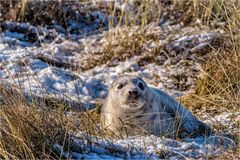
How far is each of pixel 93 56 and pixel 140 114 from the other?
3366 mm

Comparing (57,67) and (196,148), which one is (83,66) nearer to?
(57,67)

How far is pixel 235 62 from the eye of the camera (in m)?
6.30

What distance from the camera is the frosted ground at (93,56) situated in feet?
24.6

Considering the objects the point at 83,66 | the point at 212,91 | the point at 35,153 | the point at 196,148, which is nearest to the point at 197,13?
the point at 83,66

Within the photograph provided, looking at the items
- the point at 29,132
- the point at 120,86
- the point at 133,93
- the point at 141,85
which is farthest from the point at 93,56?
the point at 29,132

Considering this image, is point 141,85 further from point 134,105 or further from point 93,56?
point 93,56

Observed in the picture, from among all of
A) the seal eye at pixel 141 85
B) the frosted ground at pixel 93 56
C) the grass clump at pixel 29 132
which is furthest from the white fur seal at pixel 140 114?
the grass clump at pixel 29 132

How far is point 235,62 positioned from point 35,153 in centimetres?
314

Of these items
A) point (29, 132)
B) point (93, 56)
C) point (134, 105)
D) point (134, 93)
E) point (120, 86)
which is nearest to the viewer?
point (29, 132)

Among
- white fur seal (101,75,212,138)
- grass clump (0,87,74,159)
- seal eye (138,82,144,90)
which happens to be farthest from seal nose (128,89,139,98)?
grass clump (0,87,74,159)

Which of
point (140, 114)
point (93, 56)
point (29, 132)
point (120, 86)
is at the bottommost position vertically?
point (93, 56)

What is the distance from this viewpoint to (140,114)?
5.38m

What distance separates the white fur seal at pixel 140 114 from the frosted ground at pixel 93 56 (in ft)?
1.73

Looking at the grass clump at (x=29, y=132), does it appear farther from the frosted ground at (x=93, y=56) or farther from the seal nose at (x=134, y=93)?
the frosted ground at (x=93, y=56)
